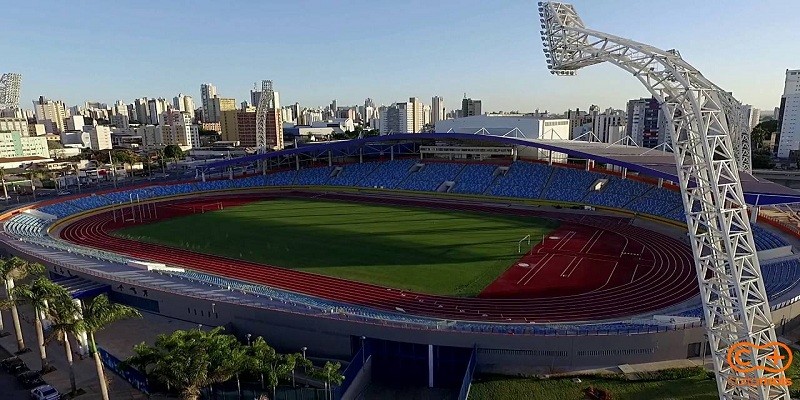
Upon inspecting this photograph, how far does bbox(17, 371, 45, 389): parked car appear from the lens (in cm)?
1978

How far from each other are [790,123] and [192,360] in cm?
11237

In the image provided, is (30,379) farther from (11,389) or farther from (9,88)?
(9,88)

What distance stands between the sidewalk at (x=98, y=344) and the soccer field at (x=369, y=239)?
990 centimetres

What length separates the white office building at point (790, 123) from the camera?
89812 millimetres

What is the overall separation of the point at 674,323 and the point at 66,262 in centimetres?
3278

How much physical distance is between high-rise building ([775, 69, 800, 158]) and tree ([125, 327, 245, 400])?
106096mm

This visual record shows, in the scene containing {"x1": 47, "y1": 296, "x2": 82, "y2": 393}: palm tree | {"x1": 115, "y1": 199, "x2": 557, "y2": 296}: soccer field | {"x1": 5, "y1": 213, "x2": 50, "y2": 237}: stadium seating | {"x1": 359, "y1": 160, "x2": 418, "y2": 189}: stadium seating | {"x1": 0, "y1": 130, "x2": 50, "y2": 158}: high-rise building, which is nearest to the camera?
{"x1": 47, "y1": 296, "x2": 82, "y2": 393}: palm tree

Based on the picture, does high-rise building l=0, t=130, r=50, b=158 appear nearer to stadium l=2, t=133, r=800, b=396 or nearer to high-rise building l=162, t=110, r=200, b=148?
high-rise building l=162, t=110, r=200, b=148

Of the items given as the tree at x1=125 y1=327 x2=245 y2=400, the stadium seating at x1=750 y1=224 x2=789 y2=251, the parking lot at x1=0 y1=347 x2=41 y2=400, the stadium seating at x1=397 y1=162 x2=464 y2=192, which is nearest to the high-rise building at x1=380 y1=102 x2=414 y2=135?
the stadium seating at x1=397 y1=162 x2=464 y2=192

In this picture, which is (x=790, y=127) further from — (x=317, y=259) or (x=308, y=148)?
(x=317, y=259)

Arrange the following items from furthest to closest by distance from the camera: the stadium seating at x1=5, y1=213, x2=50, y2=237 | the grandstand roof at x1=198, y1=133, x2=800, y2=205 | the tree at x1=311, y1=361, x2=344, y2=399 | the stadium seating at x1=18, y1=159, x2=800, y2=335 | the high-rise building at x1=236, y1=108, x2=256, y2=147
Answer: the high-rise building at x1=236, y1=108, x2=256, y2=147, the stadium seating at x1=5, y1=213, x2=50, y2=237, the grandstand roof at x1=198, y1=133, x2=800, y2=205, the stadium seating at x1=18, y1=159, x2=800, y2=335, the tree at x1=311, y1=361, x2=344, y2=399

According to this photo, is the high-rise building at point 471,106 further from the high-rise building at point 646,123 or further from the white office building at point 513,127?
the white office building at point 513,127

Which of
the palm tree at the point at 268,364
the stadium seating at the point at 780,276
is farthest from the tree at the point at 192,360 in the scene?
the stadium seating at the point at 780,276

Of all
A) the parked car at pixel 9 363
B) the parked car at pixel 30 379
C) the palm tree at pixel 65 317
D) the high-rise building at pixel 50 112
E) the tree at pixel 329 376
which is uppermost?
the high-rise building at pixel 50 112
